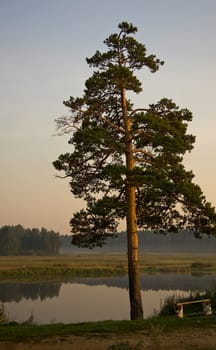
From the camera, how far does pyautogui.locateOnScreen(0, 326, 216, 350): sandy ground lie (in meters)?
11.9

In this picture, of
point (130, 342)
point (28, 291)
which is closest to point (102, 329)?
point (130, 342)

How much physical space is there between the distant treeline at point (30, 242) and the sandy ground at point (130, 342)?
121490mm

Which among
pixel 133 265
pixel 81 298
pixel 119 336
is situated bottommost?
pixel 81 298

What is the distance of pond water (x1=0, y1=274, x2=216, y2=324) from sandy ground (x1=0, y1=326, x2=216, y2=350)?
962 centimetres

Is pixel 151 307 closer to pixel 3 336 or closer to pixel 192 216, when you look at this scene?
pixel 192 216

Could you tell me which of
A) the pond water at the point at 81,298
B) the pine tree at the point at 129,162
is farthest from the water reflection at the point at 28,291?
the pine tree at the point at 129,162

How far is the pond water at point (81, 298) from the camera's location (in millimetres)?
28766

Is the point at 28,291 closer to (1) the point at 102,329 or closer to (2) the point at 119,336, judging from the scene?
(1) the point at 102,329

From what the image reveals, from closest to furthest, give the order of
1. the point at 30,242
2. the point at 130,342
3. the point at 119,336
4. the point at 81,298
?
the point at 130,342 < the point at 119,336 < the point at 81,298 < the point at 30,242

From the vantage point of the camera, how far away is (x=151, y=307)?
31516 millimetres

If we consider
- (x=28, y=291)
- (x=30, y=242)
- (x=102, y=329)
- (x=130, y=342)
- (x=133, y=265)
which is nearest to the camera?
(x=130, y=342)

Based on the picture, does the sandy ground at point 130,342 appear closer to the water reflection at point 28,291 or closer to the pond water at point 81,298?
the pond water at point 81,298

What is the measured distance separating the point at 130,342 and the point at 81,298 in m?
26.4

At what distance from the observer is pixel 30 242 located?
14750 centimetres
